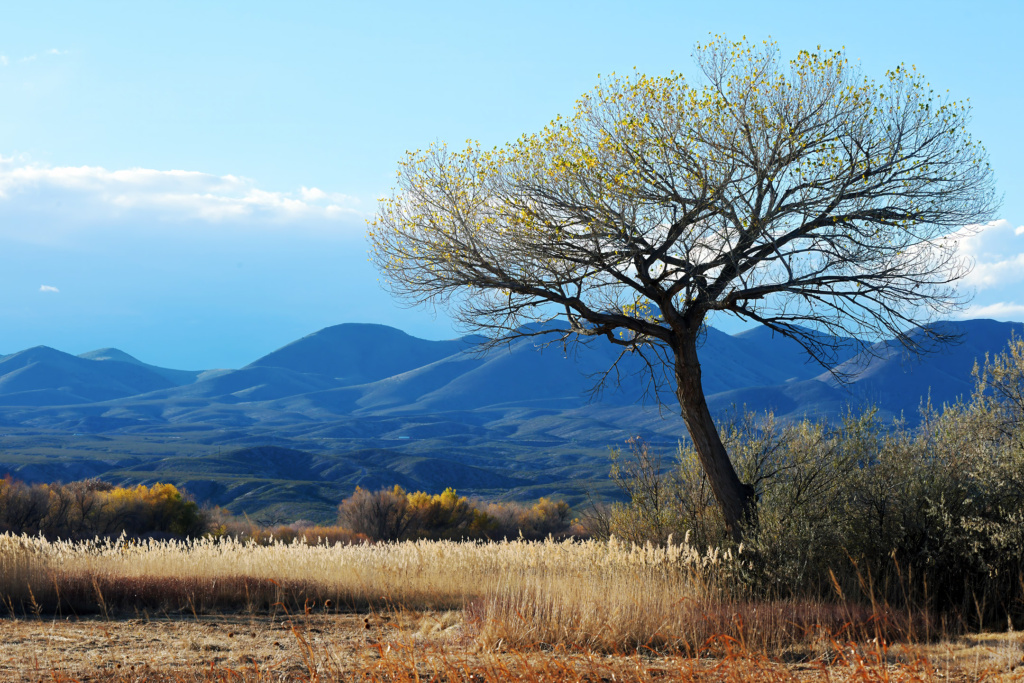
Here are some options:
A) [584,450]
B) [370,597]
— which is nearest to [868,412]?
[370,597]

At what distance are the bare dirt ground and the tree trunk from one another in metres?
3.97

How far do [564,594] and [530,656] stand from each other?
85.8 inches

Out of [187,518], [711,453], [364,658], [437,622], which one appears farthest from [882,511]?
[187,518]

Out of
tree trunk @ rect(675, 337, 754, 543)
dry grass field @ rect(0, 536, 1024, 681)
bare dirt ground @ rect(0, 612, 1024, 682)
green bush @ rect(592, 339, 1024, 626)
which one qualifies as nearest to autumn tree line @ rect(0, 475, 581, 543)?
green bush @ rect(592, 339, 1024, 626)

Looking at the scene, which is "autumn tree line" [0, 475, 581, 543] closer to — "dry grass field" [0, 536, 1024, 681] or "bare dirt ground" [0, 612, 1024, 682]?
"dry grass field" [0, 536, 1024, 681]

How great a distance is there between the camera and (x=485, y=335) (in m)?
14.9

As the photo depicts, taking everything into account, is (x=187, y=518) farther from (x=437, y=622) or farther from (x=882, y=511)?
(x=882, y=511)

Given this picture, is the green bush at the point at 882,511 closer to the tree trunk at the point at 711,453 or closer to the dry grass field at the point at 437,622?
the tree trunk at the point at 711,453

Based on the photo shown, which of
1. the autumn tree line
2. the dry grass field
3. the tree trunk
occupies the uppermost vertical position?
the tree trunk

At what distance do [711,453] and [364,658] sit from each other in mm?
8638

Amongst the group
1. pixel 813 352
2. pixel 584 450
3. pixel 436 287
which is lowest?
pixel 584 450

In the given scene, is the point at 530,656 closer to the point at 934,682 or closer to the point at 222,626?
the point at 934,682

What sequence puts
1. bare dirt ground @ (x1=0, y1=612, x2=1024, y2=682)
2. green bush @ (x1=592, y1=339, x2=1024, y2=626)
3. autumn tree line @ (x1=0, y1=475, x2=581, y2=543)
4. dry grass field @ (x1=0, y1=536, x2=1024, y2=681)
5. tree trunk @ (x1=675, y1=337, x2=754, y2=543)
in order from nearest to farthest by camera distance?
bare dirt ground @ (x1=0, y1=612, x2=1024, y2=682)
dry grass field @ (x1=0, y1=536, x2=1024, y2=681)
green bush @ (x1=592, y1=339, x2=1024, y2=626)
tree trunk @ (x1=675, y1=337, x2=754, y2=543)
autumn tree line @ (x1=0, y1=475, x2=581, y2=543)

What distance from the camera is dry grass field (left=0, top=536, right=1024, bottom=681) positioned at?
5723mm
